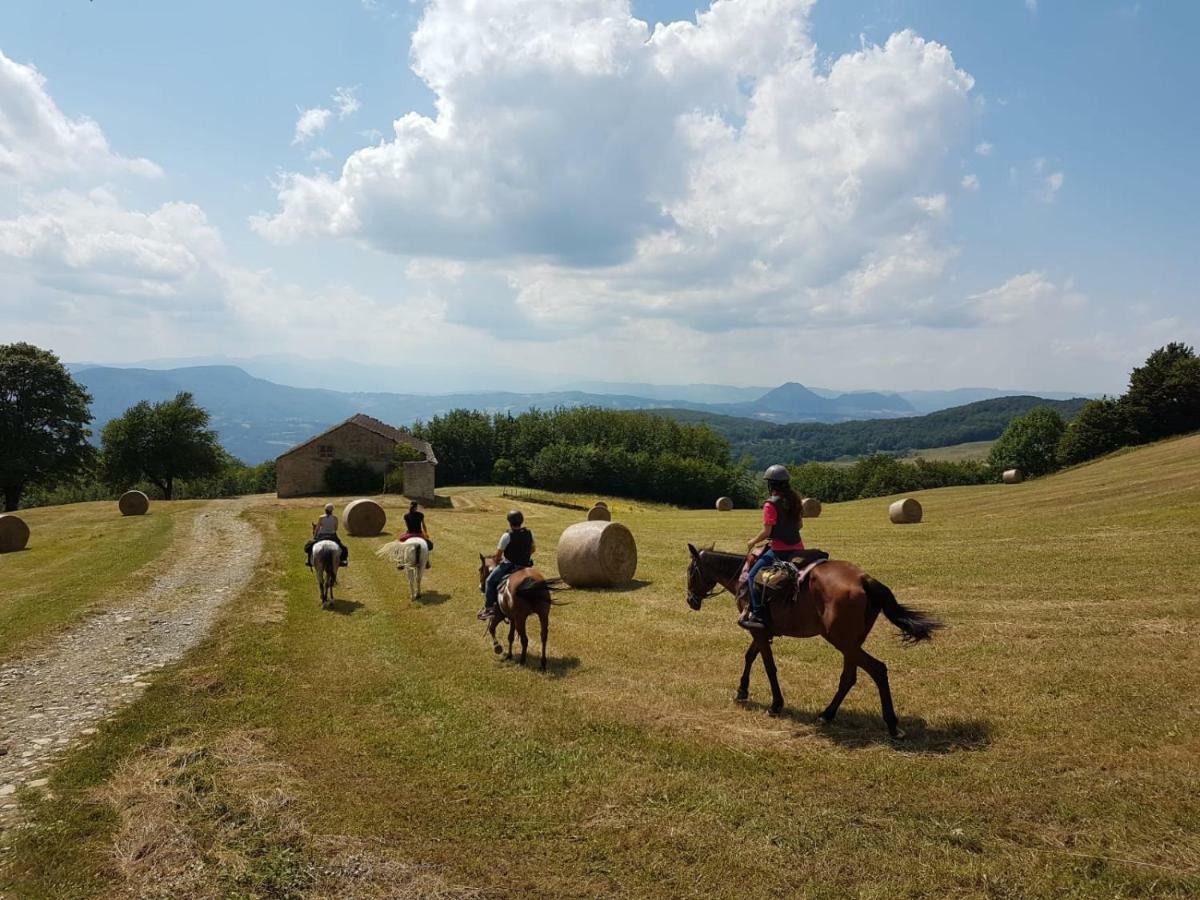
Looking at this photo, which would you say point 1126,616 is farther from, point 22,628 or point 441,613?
point 22,628

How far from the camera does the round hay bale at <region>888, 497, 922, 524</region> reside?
34.8 meters

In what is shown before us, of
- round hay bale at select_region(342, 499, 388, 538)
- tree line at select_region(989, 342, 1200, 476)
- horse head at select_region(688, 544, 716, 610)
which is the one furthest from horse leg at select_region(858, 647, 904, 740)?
tree line at select_region(989, 342, 1200, 476)

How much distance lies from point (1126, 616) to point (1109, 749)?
6.33 meters

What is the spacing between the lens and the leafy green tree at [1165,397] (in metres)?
61.7

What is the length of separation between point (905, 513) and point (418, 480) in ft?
119

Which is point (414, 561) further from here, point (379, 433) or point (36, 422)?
point (36, 422)

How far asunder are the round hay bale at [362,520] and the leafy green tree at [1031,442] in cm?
8305

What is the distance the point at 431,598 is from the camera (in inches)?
721

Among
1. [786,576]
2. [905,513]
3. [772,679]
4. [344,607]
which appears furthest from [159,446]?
[786,576]

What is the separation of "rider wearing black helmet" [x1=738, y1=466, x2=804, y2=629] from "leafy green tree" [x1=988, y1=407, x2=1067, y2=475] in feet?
300

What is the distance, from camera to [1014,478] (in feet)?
199

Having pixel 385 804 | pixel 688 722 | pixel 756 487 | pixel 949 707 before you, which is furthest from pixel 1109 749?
pixel 756 487

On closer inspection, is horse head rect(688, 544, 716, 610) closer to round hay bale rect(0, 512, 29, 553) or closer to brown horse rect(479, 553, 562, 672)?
brown horse rect(479, 553, 562, 672)

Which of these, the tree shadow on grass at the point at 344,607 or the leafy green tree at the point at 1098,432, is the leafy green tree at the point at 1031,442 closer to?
the leafy green tree at the point at 1098,432
